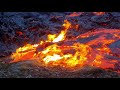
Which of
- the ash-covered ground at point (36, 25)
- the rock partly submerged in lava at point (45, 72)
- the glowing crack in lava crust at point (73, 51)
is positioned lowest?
the rock partly submerged in lava at point (45, 72)

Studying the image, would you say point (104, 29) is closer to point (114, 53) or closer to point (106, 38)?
point (106, 38)

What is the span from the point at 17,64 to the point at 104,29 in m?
1.50

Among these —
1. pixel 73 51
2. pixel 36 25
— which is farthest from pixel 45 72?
pixel 36 25

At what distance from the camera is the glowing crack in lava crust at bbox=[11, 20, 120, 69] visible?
3.32m

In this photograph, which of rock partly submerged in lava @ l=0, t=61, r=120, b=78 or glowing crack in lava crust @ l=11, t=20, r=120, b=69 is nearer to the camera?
rock partly submerged in lava @ l=0, t=61, r=120, b=78

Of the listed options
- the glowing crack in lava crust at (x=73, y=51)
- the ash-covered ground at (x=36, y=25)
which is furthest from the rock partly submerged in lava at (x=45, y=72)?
the ash-covered ground at (x=36, y=25)

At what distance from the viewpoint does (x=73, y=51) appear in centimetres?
355

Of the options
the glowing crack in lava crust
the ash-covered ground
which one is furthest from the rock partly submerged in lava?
the ash-covered ground

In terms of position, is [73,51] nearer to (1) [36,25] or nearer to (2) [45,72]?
(2) [45,72]

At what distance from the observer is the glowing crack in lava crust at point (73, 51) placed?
3322 mm

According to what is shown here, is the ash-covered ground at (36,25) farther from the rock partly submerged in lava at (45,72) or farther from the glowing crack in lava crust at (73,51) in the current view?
the rock partly submerged in lava at (45,72)

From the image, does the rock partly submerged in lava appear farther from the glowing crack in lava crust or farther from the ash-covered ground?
the ash-covered ground
